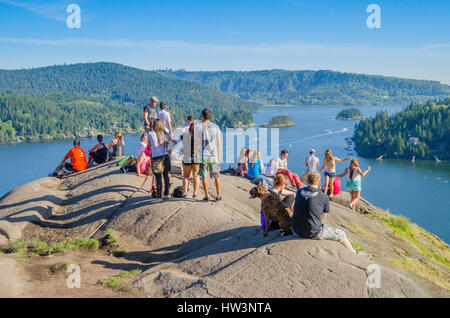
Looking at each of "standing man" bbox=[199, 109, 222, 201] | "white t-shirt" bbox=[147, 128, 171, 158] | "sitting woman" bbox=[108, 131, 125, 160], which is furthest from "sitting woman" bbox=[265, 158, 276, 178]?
"white t-shirt" bbox=[147, 128, 171, 158]

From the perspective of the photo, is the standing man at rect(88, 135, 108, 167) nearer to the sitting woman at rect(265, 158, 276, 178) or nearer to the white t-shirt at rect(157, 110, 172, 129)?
the white t-shirt at rect(157, 110, 172, 129)

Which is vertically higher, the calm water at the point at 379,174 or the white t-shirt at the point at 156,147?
the white t-shirt at the point at 156,147

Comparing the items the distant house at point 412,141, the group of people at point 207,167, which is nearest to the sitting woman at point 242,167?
the group of people at point 207,167

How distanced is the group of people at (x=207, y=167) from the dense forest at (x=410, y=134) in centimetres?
13265

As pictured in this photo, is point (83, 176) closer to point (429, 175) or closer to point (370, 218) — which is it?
point (370, 218)

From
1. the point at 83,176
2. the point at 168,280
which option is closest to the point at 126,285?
the point at 168,280

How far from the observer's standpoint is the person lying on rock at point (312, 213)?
662cm

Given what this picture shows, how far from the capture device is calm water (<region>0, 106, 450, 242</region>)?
74250 millimetres

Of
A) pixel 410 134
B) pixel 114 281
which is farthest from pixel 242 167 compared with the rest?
pixel 410 134

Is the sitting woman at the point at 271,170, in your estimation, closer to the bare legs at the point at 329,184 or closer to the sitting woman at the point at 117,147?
the bare legs at the point at 329,184

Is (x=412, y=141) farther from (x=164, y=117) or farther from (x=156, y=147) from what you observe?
(x=156, y=147)

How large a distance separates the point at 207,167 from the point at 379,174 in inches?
4162

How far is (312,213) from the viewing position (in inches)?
261
